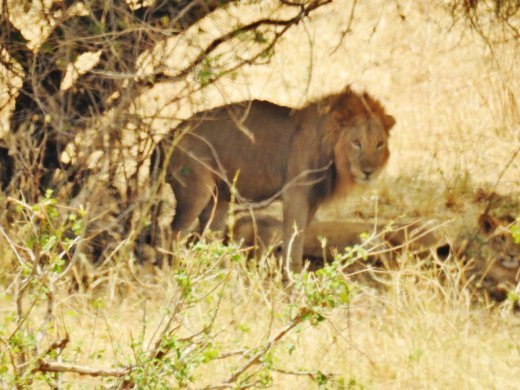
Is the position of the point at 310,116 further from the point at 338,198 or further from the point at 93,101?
the point at 93,101

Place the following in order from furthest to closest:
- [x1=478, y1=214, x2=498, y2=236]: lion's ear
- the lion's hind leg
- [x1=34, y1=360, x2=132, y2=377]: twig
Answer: [x1=478, y1=214, x2=498, y2=236]: lion's ear → the lion's hind leg → [x1=34, y1=360, x2=132, y2=377]: twig

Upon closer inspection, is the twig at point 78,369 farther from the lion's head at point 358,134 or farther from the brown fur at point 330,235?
the lion's head at point 358,134

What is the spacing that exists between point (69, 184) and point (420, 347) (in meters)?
2.88

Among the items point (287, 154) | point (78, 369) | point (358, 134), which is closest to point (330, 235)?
point (287, 154)

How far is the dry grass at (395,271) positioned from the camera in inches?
207

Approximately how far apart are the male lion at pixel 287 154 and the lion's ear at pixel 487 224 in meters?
0.94

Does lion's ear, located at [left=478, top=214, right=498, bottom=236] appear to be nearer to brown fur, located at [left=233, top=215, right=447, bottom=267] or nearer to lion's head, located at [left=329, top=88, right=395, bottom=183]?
brown fur, located at [left=233, top=215, right=447, bottom=267]

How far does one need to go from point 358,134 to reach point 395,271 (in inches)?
101

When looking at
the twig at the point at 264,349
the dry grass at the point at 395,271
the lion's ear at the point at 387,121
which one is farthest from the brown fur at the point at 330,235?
the twig at the point at 264,349

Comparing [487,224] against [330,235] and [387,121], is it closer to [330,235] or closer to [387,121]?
[387,121]

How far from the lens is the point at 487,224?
339 inches

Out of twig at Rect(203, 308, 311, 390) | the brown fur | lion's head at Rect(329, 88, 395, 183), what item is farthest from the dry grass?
lion's head at Rect(329, 88, 395, 183)

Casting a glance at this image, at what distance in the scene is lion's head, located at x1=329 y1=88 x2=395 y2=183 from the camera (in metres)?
8.20

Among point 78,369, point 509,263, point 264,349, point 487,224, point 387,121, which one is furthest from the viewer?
point 487,224
